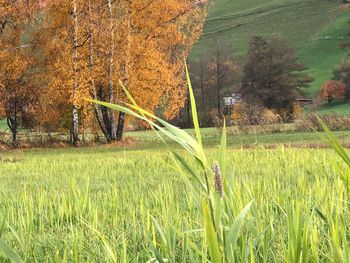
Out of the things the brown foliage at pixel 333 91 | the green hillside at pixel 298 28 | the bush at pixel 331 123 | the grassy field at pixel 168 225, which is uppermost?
the green hillside at pixel 298 28

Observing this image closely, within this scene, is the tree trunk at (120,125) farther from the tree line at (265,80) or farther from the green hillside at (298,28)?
the green hillside at (298,28)

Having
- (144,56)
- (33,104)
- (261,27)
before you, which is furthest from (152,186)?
(261,27)

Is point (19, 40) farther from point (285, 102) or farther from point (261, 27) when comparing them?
point (261, 27)

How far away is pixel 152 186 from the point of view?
5066mm

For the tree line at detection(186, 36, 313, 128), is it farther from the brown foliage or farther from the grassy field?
the grassy field

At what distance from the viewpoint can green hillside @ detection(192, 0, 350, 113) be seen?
96.4 metres

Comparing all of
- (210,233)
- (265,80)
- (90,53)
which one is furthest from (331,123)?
(265,80)

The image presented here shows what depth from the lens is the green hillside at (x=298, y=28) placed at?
3794 inches

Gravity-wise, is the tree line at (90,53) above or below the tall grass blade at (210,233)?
above

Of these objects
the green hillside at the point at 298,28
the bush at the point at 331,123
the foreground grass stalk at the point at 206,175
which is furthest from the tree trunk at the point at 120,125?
the green hillside at the point at 298,28

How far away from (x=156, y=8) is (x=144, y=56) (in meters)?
2.71

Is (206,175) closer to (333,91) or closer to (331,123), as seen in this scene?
(331,123)

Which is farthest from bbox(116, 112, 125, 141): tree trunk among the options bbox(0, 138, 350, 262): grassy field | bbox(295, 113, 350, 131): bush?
bbox(0, 138, 350, 262): grassy field

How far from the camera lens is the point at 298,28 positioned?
109250 millimetres
